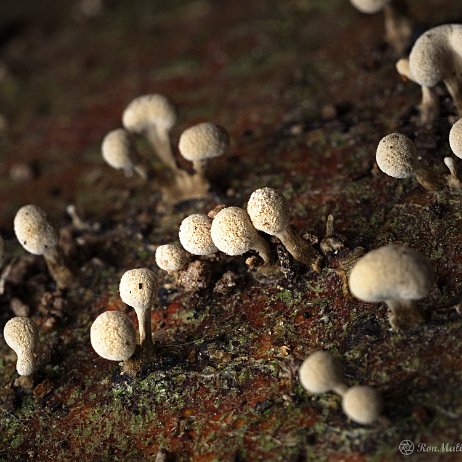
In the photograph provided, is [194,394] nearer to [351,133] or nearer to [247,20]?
[351,133]

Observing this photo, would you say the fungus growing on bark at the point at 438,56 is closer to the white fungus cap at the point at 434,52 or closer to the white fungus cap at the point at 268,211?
the white fungus cap at the point at 434,52

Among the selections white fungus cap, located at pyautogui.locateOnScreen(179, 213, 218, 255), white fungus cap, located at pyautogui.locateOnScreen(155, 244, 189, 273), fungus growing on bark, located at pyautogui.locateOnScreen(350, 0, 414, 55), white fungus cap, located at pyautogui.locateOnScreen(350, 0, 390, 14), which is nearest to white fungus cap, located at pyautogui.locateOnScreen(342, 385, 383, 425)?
white fungus cap, located at pyautogui.locateOnScreen(179, 213, 218, 255)

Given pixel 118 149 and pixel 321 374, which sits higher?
pixel 118 149

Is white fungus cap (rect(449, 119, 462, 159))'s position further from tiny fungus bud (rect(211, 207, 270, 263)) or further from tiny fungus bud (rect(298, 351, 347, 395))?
tiny fungus bud (rect(298, 351, 347, 395))

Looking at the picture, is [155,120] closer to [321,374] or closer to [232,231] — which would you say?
[232,231]

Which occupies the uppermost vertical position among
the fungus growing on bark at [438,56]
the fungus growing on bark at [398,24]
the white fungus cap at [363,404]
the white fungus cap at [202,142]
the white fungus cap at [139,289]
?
the fungus growing on bark at [438,56]

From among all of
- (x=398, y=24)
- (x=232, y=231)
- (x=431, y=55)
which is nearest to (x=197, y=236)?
(x=232, y=231)

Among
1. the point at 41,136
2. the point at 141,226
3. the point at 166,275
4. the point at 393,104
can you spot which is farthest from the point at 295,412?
the point at 41,136

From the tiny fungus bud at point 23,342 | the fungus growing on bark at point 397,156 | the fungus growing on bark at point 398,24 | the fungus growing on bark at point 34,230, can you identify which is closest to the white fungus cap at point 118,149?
the fungus growing on bark at point 34,230
